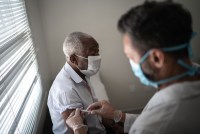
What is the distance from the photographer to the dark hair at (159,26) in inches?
29.3

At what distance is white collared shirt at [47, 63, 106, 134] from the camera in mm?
1487

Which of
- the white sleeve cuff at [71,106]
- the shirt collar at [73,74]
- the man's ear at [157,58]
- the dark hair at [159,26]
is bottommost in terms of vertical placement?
the white sleeve cuff at [71,106]

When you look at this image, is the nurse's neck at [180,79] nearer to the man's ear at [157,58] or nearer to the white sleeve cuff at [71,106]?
the man's ear at [157,58]

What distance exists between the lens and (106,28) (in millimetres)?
2654

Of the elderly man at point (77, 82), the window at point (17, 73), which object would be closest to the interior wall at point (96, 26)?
the window at point (17, 73)

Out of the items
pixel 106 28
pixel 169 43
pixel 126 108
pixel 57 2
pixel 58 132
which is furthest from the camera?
pixel 126 108

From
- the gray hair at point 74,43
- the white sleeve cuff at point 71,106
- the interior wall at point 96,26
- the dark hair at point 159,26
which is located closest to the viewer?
the dark hair at point 159,26

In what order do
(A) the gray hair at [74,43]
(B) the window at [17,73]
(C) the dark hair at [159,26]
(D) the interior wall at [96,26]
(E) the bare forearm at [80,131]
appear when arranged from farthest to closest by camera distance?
(D) the interior wall at [96,26]
(A) the gray hair at [74,43]
(E) the bare forearm at [80,131]
(B) the window at [17,73]
(C) the dark hair at [159,26]

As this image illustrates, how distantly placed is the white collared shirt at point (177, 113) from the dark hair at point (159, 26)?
15cm

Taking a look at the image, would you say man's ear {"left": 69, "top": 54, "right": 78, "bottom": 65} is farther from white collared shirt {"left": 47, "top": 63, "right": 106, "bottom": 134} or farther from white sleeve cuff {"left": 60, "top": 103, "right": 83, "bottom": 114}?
white sleeve cuff {"left": 60, "top": 103, "right": 83, "bottom": 114}

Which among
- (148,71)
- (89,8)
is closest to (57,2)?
(89,8)

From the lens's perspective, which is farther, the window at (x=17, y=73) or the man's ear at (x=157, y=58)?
the window at (x=17, y=73)

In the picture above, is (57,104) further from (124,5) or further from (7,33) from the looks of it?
(124,5)

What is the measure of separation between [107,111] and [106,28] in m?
1.46
